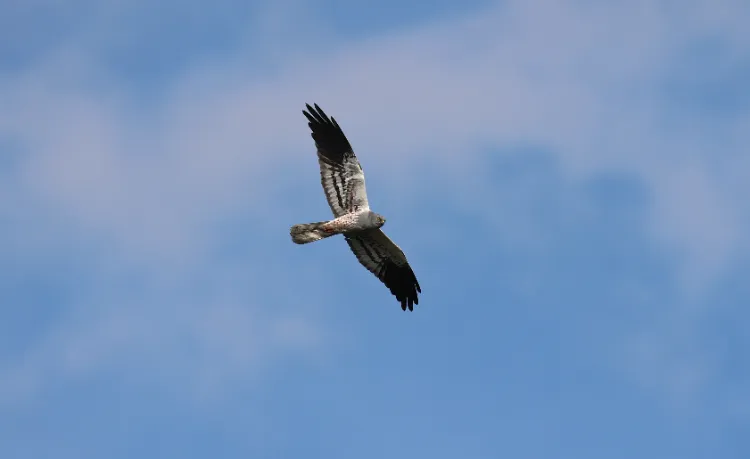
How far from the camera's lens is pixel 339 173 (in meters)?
29.8

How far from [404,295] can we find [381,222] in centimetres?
324

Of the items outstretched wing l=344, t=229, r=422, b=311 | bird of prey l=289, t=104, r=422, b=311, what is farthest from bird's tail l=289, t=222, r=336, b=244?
outstretched wing l=344, t=229, r=422, b=311

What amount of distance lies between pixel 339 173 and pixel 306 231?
5.52 feet

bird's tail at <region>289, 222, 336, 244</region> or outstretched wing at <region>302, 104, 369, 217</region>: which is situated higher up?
outstretched wing at <region>302, 104, 369, 217</region>

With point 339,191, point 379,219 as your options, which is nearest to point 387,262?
point 379,219

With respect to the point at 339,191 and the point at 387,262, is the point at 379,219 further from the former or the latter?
the point at 387,262

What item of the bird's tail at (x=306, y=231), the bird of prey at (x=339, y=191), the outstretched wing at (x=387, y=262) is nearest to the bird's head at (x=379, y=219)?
the bird of prey at (x=339, y=191)

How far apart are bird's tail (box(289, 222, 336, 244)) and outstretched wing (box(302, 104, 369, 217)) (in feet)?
2.05

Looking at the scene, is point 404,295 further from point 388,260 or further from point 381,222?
point 381,222

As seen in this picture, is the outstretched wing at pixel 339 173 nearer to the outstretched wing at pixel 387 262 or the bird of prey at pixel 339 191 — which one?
the bird of prey at pixel 339 191

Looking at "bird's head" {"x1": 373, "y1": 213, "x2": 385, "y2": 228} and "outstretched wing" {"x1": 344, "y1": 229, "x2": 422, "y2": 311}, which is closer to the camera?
"bird's head" {"x1": 373, "y1": 213, "x2": 385, "y2": 228}

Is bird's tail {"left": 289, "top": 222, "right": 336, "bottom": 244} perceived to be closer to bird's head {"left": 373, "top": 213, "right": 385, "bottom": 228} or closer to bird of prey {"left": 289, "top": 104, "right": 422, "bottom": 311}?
bird of prey {"left": 289, "top": 104, "right": 422, "bottom": 311}

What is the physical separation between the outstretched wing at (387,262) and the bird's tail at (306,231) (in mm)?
1139

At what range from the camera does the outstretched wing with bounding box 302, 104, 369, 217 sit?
29719 millimetres
